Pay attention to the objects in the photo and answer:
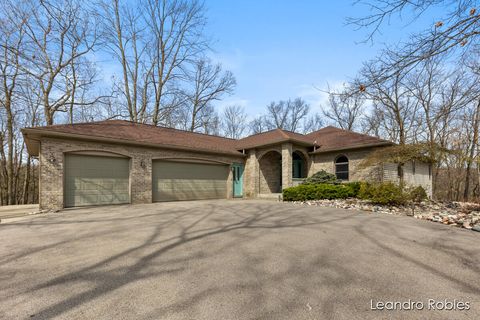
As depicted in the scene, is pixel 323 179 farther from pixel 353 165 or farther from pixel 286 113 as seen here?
pixel 286 113

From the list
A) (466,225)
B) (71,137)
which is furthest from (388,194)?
(71,137)

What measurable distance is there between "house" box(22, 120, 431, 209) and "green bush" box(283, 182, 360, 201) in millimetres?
1414

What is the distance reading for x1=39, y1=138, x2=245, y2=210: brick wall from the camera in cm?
884

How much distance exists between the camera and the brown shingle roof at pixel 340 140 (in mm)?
12190

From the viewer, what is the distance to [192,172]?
12852 mm

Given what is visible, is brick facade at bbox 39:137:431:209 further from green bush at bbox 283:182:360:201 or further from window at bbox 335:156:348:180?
green bush at bbox 283:182:360:201

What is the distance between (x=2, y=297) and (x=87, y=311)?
111cm

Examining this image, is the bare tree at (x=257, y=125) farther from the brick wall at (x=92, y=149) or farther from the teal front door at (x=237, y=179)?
the brick wall at (x=92, y=149)

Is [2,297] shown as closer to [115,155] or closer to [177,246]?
[177,246]

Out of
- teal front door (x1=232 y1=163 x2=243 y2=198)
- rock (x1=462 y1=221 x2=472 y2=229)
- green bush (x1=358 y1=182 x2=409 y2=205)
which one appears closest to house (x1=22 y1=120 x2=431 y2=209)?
teal front door (x1=232 y1=163 x2=243 y2=198)

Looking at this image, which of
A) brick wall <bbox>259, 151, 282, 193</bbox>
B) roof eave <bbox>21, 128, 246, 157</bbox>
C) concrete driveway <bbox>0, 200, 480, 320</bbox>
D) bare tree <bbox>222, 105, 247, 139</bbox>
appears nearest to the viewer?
concrete driveway <bbox>0, 200, 480, 320</bbox>

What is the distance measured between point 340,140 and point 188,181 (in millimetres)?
9433

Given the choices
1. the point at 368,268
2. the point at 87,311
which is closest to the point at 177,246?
the point at 87,311

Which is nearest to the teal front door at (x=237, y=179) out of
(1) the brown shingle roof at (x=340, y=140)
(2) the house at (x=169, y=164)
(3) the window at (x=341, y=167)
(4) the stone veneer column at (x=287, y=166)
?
(2) the house at (x=169, y=164)
